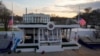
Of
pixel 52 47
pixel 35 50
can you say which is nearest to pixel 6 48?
pixel 35 50

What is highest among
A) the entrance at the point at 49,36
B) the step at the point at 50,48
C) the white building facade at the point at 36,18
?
the white building facade at the point at 36,18

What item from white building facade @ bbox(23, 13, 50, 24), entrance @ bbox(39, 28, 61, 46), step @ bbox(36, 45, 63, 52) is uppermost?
white building facade @ bbox(23, 13, 50, 24)

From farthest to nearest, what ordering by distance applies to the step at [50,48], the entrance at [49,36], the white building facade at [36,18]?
1. the white building facade at [36,18]
2. the entrance at [49,36]
3. the step at [50,48]

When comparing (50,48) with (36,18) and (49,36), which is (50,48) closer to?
(49,36)

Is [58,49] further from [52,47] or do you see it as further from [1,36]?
[1,36]

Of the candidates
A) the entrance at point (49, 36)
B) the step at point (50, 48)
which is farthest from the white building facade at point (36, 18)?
the step at point (50, 48)

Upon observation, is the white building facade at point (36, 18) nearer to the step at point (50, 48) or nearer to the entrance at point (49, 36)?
the entrance at point (49, 36)

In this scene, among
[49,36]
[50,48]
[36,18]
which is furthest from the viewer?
[36,18]

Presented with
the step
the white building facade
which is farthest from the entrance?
the white building facade

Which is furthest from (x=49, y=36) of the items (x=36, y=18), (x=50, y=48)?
(x=36, y=18)

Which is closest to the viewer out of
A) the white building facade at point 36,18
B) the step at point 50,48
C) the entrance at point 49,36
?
the step at point 50,48

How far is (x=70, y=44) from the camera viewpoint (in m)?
23.5

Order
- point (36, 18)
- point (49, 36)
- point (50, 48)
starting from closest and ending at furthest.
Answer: point (50, 48) → point (49, 36) → point (36, 18)

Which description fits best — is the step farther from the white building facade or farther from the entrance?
the white building facade
